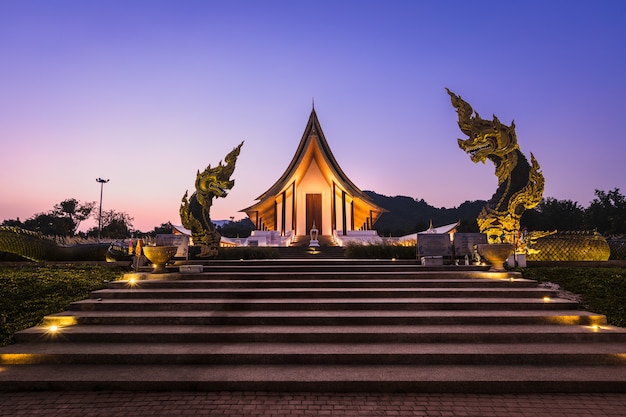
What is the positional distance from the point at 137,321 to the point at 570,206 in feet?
149

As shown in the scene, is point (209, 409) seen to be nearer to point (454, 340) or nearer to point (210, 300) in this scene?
point (210, 300)

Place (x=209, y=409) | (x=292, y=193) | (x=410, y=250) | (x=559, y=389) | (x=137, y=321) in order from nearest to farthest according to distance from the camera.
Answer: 1. (x=209, y=409)
2. (x=559, y=389)
3. (x=137, y=321)
4. (x=410, y=250)
5. (x=292, y=193)

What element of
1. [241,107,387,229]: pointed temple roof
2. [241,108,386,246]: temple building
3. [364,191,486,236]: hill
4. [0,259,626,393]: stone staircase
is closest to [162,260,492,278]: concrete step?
[0,259,626,393]: stone staircase

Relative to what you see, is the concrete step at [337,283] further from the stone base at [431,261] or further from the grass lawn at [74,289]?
the stone base at [431,261]

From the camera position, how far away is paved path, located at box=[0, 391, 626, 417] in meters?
3.34

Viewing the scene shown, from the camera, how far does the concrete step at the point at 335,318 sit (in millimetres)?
5312


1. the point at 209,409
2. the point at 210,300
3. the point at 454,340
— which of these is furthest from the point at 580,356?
the point at 210,300

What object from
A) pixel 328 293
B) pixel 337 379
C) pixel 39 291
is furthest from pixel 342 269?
pixel 39 291

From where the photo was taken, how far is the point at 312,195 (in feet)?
77.2

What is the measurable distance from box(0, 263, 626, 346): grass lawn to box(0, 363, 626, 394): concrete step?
1.67m

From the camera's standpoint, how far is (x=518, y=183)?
895cm

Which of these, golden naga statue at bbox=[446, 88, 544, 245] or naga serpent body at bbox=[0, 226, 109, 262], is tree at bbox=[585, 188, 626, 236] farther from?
naga serpent body at bbox=[0, 226, 109, 262]

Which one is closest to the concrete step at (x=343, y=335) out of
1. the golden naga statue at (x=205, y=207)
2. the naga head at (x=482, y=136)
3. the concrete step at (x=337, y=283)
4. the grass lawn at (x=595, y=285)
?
the grass lawn at (x=595, y=285)

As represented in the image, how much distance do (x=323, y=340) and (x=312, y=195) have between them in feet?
62.0
